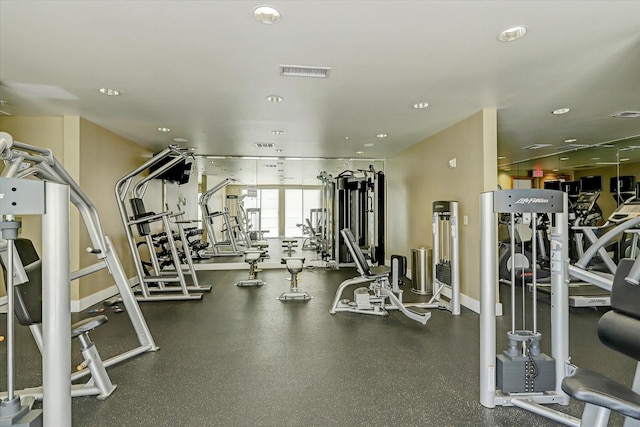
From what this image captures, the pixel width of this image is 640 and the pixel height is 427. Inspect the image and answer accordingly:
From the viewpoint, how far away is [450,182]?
194 inches

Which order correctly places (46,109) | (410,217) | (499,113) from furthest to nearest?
(410,217) < (499,113) < (46,109)

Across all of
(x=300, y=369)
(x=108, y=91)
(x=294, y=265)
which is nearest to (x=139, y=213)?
(x=108, y=91)

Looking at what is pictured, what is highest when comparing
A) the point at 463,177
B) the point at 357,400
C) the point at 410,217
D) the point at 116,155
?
the point at 116,155

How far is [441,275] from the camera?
4.55 meters

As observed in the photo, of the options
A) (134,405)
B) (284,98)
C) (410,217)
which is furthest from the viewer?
(410,217)

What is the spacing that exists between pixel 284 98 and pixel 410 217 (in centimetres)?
366

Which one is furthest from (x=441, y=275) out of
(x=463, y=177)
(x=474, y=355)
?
(x=474, y=355)

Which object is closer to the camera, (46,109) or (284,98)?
(284,98)

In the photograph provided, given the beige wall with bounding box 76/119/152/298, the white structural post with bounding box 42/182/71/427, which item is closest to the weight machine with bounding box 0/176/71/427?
the white structural post with bounding box 42/182/71/427

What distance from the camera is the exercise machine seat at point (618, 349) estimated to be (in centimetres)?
114

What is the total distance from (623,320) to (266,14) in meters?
2.35

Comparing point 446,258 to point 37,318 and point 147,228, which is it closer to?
point 147,228

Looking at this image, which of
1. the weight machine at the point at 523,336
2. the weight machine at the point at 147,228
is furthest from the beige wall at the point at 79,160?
the weight machine at the point at 523,336

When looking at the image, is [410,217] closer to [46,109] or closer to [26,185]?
[46,109]
